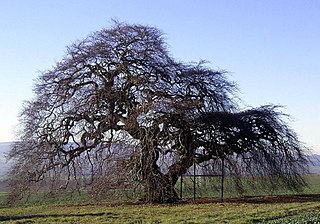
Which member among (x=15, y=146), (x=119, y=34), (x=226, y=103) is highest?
(x=119, y=34)

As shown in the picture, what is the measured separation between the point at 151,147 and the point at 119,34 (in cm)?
736

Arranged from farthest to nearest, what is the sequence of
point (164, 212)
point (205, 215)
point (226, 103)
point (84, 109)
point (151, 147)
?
point (226, 103)
point (84, 109)
point (151, 147)
point (164, 212)
point (205, 215)

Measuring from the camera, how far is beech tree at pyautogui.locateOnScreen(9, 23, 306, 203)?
93.4 ft

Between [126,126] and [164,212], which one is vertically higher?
[126,126]

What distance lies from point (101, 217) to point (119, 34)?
505 inches

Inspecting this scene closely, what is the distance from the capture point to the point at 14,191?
97.2 ft

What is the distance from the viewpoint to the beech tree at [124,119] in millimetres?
28469

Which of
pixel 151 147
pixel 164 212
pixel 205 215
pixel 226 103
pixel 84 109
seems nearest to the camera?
pixel 205 215

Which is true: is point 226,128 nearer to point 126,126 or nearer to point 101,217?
point 126,126

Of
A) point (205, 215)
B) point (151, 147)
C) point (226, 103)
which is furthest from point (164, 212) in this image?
point (226, 103)

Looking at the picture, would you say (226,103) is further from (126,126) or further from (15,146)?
(15,146)

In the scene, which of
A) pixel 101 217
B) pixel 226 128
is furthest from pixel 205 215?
pixel 226 128

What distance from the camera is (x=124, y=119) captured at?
2867 cm

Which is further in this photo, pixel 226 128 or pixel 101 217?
pixel 226 128
